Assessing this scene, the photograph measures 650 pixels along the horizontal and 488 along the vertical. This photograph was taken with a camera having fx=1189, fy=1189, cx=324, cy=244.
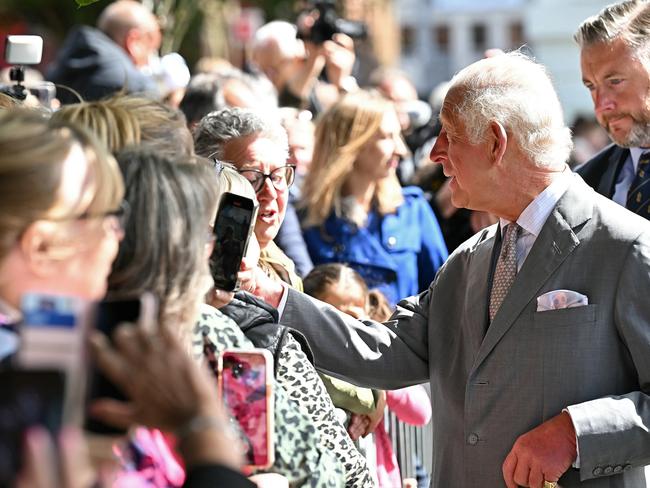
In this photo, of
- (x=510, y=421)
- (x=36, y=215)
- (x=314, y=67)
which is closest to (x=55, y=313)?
(x=36, y=215)

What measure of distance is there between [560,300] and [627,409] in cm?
36

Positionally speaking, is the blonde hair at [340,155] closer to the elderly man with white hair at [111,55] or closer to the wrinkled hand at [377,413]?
the elderly man with white hair at [111,55]

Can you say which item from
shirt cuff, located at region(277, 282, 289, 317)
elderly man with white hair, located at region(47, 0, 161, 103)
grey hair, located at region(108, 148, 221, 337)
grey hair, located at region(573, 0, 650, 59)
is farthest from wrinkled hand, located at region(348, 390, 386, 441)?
elderly man with white hair, located at region(47, 0, 161, 103)

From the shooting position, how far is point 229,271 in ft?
9.07

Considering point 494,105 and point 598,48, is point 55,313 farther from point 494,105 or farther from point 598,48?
point 598,48

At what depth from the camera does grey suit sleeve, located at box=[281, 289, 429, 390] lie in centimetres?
368

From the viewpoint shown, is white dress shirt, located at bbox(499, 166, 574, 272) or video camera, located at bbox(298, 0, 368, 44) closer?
white dress shirt, located at bbox(499, 166, 574, 272)

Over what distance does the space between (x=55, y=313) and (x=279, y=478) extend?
89cm

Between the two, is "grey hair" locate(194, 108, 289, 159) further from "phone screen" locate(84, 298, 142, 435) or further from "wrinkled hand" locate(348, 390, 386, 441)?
"phone screen" locate(84, 298, 142, 435)

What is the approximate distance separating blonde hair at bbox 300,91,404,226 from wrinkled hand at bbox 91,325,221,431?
393cm

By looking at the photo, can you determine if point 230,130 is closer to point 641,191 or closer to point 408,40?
point 641,191

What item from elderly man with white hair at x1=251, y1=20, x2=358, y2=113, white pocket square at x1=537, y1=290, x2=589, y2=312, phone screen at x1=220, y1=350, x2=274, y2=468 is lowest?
phone screen at x1=220, y1=350, x2=274, y2=468

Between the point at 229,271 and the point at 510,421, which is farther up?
the point at 229,271

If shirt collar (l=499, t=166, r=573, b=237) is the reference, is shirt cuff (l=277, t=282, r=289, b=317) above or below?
below
